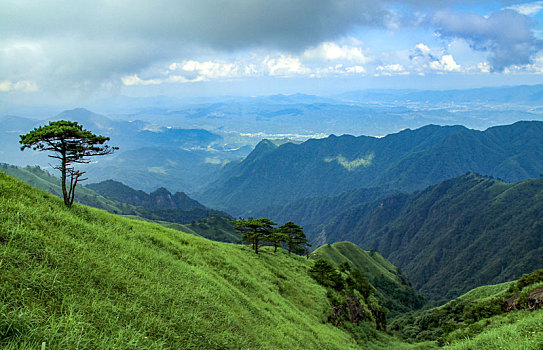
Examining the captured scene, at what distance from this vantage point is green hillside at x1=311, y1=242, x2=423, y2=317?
353 feet

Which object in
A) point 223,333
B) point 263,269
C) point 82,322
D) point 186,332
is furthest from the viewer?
point 263,269


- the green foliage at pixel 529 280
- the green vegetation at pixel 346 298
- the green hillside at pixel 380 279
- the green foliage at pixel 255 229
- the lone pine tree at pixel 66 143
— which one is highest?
the lone pine tree at pixel 66 143

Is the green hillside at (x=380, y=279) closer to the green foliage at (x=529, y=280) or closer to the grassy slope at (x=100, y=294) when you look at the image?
the green foliage at (x=529, y=280)

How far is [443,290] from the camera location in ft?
651

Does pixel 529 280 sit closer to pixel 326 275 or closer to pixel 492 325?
pixel 492 325

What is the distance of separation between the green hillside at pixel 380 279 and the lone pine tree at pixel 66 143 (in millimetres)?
89755

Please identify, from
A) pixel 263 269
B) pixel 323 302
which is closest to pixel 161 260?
pixel 263 269

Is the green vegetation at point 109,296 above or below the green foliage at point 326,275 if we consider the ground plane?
above

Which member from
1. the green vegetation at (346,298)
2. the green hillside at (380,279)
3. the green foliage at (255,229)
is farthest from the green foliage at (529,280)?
the green hillside at (380,279)

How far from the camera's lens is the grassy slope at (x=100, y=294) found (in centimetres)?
640

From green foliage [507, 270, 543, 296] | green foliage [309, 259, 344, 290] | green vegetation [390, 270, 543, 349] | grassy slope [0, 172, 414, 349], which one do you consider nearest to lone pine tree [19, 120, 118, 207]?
grassy slope [0, 172, 414, 349]

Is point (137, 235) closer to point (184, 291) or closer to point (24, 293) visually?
point (184, 291)

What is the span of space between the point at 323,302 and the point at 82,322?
30.8 meters

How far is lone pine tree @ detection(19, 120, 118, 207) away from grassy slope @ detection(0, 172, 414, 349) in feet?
5.74
